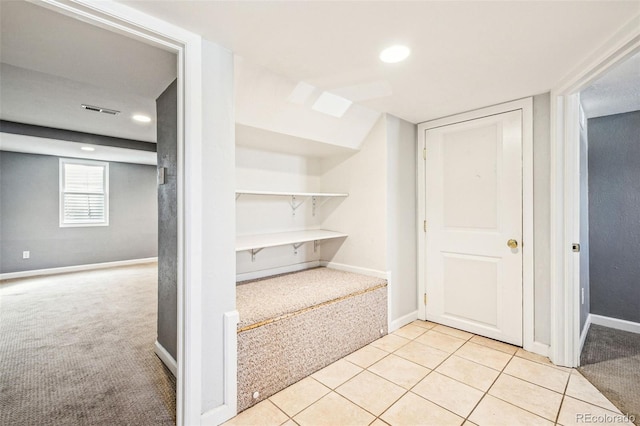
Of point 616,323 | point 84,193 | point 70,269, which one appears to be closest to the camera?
point 616,323

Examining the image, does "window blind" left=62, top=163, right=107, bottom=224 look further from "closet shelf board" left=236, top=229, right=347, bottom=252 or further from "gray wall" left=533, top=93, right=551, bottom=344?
"gray wall" left=533, top=93, right=551, bottom=344

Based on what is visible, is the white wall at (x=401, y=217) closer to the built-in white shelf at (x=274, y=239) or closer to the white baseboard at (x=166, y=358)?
the built-in white shelf at (x=274, y=239)

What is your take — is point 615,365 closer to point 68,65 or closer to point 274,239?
point 274,239

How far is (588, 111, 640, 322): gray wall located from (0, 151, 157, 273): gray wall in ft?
24.0

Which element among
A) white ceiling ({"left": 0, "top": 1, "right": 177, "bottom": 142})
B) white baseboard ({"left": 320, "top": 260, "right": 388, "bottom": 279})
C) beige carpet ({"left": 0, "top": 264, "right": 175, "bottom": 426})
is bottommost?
beige carpet ({"left": 0, "top": 264, "right": 175, "bottom": 426})

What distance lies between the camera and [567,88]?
81.9 inches

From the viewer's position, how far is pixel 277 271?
2.94 meters

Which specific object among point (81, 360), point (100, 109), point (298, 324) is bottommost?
point (81, 360)

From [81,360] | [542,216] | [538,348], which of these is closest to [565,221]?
[542,216]

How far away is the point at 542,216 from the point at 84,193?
7.18m

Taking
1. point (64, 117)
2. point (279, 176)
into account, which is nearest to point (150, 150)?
point (64, 117)

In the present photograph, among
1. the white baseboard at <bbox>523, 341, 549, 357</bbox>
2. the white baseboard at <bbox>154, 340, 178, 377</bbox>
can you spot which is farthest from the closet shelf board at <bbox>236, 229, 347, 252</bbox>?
the white baseboard at <bbox>523, 341, 549, 357</bbox>

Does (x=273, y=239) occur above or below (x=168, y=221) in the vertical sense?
below

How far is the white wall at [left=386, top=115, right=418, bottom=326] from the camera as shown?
284 centimetres
